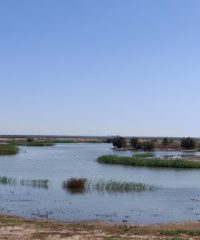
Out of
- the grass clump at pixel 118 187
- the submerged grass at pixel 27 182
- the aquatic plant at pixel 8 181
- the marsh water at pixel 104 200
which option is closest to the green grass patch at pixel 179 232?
the marsh water at pixel 104 200

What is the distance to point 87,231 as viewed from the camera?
18578mm

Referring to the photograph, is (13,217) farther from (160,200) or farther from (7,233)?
(160,200)

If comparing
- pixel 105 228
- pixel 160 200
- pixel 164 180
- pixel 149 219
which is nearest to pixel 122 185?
pixel 160 200

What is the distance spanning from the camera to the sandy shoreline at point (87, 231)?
17109 mm

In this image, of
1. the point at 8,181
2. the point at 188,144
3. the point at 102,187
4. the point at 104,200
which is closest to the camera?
the point at 104,200

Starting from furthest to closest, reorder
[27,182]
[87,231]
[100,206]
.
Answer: [27,182]
[100,206]
[87,231]

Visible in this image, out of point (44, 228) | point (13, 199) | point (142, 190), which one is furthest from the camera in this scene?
point (142, 190)

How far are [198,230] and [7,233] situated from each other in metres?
6.55

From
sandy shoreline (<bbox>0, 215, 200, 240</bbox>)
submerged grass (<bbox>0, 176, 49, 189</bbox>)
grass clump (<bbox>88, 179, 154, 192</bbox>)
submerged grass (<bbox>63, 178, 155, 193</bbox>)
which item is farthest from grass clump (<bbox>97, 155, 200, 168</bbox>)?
sandy shoreline (<bbox>0, 215, 200, 240</bbox>)

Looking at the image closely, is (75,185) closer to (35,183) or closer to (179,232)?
(35,183)

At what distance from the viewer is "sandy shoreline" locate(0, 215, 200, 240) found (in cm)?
1711

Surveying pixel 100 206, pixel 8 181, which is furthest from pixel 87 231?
pixel 8 181

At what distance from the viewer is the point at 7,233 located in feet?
57.7

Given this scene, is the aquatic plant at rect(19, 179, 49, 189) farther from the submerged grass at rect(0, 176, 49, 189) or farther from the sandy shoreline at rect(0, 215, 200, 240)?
the sandy shoreline at rect(0, 215, 200, 240)
